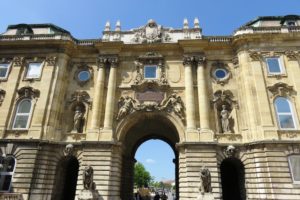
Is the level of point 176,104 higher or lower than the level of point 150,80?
lower

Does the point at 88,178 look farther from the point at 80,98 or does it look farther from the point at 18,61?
the point at 18,61

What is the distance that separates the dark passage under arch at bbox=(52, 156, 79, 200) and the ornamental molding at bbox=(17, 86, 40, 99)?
6281 mm

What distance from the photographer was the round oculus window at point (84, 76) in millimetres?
22697

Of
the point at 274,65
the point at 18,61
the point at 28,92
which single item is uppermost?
the point at 18,61

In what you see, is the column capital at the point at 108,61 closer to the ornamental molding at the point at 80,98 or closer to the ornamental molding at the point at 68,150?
the ornamental molding at the point at 80,98

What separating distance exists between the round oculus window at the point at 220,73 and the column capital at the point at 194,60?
1.62 metres

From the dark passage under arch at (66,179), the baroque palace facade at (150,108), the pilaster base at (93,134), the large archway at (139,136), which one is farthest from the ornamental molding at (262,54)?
the dark passage under arch at (66,179)

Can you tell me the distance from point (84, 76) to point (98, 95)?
312cm

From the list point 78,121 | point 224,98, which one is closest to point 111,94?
point 78,121

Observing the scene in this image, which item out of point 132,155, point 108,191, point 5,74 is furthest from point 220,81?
point 5,74

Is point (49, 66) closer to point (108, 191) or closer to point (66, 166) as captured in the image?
point (66, 166)

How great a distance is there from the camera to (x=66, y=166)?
20.7m

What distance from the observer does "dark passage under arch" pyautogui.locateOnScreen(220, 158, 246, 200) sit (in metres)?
19.0

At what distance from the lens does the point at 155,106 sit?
20.6 metres
